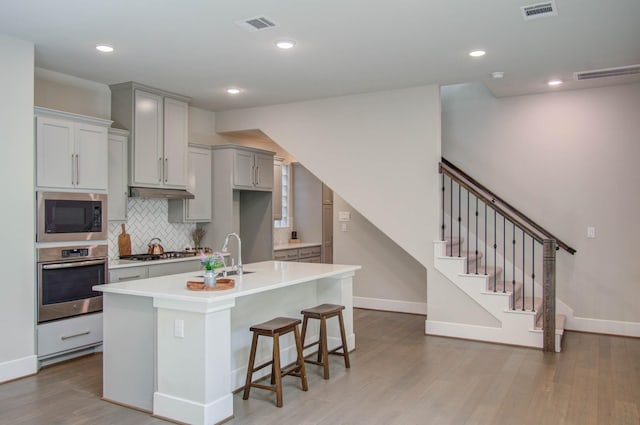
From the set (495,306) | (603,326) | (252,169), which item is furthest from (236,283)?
(603,326)

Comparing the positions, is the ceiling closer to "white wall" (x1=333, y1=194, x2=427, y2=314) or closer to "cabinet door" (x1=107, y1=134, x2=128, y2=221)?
"cabinet door" (x1=107, y1=134, x2=128, y2=221)

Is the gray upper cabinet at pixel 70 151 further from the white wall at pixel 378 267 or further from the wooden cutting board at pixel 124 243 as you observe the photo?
the white wall at pixel 378 267

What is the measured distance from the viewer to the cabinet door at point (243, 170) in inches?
259

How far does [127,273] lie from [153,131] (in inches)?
65.7

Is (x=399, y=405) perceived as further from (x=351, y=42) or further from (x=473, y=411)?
(x=351, y=42)

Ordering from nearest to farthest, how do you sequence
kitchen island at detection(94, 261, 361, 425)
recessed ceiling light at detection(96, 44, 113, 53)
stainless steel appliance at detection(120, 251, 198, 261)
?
1. kitchen island at detection(94, 261, 361, 425)
2. recessed ceiling light at detection(96, 44, 113, 53)
3. stainless steel appliance at detection(120, 251, 198, 261)

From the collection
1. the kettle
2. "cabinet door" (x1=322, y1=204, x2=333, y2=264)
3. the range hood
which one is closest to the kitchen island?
the range hood

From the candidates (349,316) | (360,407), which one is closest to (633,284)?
(349,316)

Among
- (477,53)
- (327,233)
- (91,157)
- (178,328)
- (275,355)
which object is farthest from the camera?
(327,233)

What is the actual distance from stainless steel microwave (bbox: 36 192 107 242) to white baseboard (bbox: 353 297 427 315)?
3.65 m

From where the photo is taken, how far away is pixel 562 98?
5.90 m

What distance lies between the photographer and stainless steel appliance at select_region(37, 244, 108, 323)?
4375 millimetres

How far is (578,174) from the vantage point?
5840 millimetres

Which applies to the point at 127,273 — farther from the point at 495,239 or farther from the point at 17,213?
the point at 495,239
